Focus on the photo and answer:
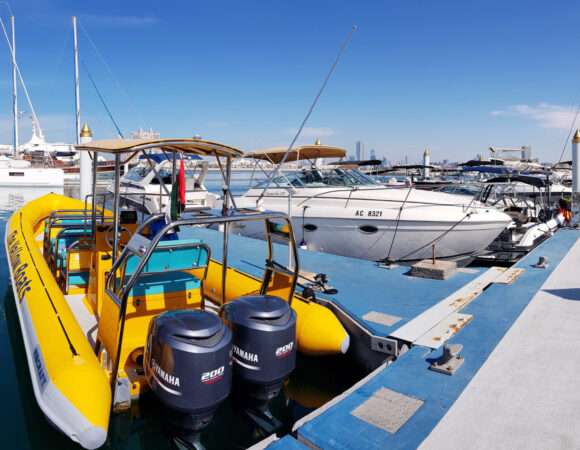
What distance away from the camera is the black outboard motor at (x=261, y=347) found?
123 inches

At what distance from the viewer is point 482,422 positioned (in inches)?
101

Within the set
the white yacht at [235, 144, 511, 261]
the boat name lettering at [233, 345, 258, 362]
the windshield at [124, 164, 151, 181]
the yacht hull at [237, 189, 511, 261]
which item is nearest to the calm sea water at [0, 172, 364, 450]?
the boat name lettering at [233, 345, 258, 362]

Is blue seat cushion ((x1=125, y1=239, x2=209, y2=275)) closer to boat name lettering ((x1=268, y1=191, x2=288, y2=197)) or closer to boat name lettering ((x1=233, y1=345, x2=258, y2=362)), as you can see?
boat name lettering ((x1=233, y1=345, x2=258, y2=362))

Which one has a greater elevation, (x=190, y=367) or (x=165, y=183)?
(x=165, y=183)

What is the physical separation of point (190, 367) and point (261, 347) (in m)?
0.57

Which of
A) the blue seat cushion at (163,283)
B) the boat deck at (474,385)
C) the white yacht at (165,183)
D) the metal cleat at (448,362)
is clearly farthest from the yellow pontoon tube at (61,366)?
the white yacht at (165,183)

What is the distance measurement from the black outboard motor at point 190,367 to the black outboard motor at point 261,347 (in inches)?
9.9

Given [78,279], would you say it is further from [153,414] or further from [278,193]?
[278,193]

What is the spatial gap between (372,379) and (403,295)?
6.72 ft

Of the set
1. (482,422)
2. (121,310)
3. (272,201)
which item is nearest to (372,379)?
(482,422)

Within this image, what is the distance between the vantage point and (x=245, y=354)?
3.15 meters

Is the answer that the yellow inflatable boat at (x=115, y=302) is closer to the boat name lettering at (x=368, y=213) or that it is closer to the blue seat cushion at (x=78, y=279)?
the blue seat cushion at (x=78, y=279)

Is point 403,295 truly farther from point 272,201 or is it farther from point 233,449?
point 272,201

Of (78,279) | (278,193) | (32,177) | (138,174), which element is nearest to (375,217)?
(278,193)
